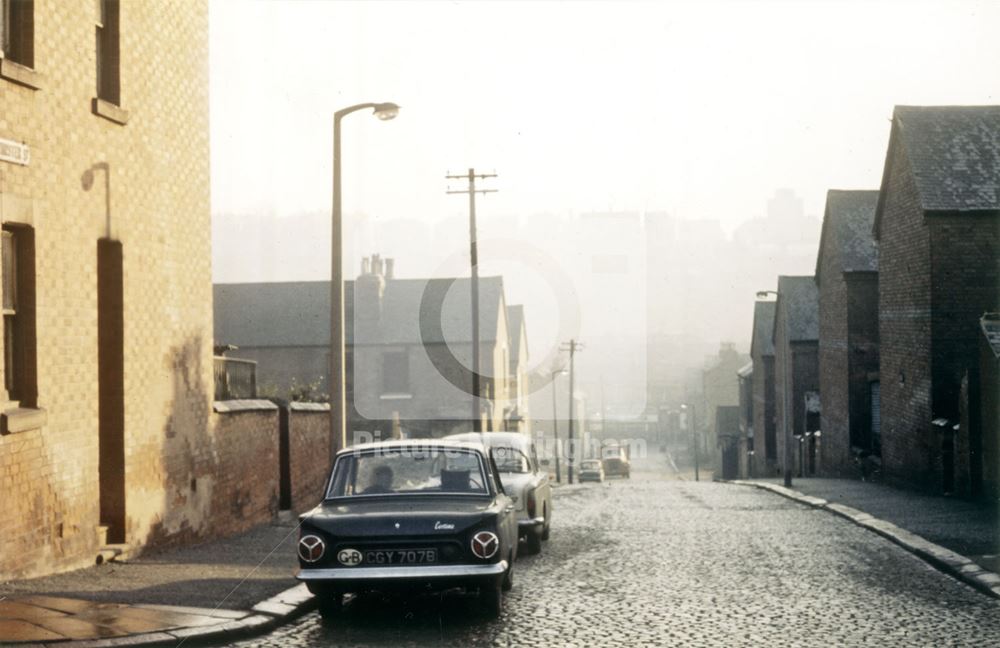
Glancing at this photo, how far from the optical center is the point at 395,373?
181 feet

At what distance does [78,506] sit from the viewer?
40.6 feet

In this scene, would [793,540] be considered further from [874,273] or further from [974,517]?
[874,273]

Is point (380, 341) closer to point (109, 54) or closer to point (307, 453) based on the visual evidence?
point (307, 453)

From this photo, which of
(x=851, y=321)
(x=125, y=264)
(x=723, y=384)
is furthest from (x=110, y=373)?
(x=723, y=384)

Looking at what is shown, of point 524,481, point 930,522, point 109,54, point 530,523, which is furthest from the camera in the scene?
point 930,522

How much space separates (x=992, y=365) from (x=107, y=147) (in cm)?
1639

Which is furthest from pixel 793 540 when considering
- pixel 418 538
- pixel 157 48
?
pixel 157 48

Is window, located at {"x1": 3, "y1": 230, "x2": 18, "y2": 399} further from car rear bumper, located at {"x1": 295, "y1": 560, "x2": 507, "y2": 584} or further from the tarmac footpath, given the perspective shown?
car rear bumper, located at {"x1": 295, "y1": 560, "x2": 507, "y2": 584}

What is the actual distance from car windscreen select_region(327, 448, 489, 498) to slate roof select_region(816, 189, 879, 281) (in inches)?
1153

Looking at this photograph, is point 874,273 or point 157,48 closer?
point 157,48

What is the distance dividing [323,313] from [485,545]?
47423 millimetres

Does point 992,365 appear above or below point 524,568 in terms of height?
above

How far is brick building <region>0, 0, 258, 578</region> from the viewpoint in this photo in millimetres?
11391

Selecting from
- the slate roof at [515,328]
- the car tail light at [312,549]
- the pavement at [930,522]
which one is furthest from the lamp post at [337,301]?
the slate roof at [515,328]
